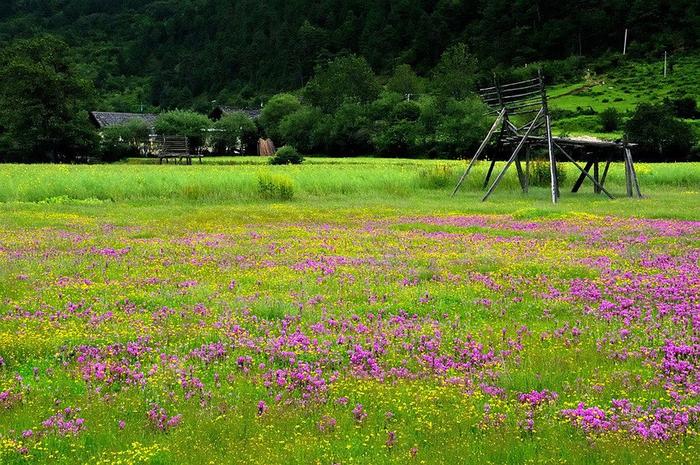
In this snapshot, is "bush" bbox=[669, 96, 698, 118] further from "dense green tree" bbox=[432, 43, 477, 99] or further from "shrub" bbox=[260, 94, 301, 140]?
"shrub" bbox=[260, 94, 301, 140]

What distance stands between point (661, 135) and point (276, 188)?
1965 inches

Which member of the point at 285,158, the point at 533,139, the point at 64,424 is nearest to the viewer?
the point at 64,424

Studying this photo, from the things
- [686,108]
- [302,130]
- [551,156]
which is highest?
[686,108]

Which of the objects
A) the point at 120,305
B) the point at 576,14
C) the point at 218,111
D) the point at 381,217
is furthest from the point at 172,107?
the point at 120,305

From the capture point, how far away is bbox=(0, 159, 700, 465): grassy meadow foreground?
220 inches

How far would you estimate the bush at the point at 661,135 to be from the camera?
66.6m

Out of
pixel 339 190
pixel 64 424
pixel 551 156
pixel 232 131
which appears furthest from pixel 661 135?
pixel 64 424

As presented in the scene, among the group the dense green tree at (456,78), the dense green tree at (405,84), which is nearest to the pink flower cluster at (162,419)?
the dense green tree at (456,78)

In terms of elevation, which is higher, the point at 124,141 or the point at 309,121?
the point at 309,121

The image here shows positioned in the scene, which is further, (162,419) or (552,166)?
(552,166)

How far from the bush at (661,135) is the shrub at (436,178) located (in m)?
34.0

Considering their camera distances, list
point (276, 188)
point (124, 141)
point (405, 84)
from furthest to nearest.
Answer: point (405, 84)
point (124, 141)
point (276, 188)

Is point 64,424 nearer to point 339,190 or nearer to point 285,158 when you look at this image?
point 339,190

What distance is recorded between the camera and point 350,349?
7.98 m
